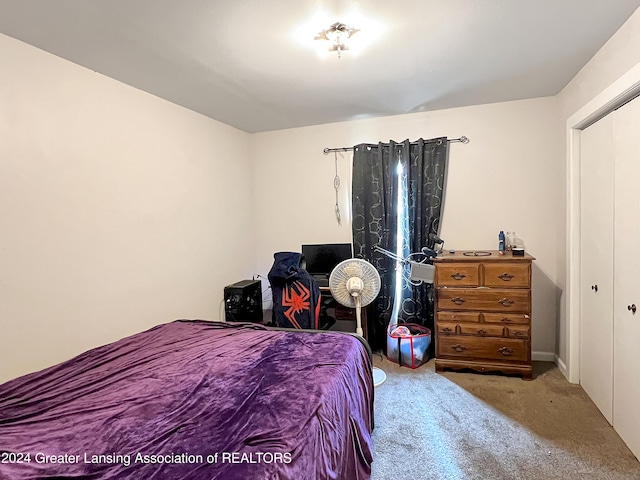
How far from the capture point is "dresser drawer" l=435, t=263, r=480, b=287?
9.13 feet

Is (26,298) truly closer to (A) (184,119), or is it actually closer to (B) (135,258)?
(B) (135,258)

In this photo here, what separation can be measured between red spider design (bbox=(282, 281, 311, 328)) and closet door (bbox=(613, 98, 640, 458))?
198 cm

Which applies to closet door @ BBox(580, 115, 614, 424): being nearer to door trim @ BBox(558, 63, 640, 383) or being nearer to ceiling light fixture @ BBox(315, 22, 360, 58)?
door trim @ BBox(558, 63, 640, 383)

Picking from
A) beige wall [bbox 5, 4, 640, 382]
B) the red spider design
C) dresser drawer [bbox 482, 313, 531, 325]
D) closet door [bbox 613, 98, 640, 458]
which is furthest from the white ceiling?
dresser drawer [bbox 482, 313, 531, 325]

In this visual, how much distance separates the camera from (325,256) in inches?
142

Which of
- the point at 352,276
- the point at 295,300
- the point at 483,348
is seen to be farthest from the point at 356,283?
the point at 483,348

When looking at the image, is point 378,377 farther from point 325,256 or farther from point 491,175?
point 491,175

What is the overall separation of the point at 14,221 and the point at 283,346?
5.16 feet

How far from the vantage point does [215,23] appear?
5.61 feet

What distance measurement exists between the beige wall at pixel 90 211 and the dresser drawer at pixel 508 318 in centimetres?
253

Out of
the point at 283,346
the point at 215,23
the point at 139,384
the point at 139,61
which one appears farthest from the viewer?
the point at 139,61

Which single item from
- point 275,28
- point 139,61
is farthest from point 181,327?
point 275,28

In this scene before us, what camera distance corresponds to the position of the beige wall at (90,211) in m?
1.77

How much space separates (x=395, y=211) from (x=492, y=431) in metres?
2.01
